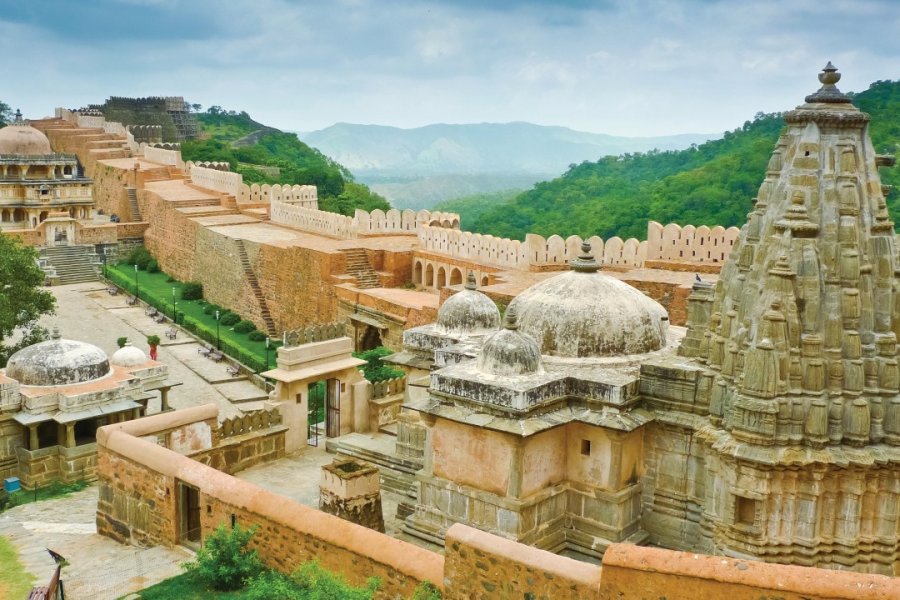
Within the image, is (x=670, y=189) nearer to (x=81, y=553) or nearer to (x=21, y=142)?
(x=21, y=142)

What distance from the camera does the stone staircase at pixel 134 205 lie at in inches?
1382

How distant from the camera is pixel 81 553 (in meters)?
9.58

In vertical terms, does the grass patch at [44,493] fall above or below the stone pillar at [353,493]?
below

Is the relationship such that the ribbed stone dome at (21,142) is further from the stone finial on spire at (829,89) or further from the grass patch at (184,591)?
the stone finial on spire at (829,89)

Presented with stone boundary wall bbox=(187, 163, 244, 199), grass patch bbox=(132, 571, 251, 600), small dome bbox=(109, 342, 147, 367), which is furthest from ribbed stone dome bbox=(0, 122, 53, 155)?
grass patch bbox=(132, 571, 251, 600)

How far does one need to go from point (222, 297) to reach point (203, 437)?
54.1 feet

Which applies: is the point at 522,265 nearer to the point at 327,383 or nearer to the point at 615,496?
the point at 327,383

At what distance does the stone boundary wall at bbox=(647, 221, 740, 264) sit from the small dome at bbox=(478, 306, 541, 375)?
40.1 feet

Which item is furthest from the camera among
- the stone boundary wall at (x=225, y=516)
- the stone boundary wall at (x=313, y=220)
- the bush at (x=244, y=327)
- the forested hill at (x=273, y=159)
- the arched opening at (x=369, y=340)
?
the forested hill at (x=273, y=159)

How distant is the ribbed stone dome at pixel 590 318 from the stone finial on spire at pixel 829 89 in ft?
8.62

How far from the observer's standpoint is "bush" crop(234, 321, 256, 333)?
A: 24391 millimetres

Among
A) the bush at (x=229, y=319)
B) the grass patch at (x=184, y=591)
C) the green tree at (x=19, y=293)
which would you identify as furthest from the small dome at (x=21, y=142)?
the grass patch at (x=184, y=591)

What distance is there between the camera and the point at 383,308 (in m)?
21.0

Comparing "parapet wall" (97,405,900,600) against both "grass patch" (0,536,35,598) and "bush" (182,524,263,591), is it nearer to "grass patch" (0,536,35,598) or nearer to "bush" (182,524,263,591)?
"bush" (182,524,263,591)
